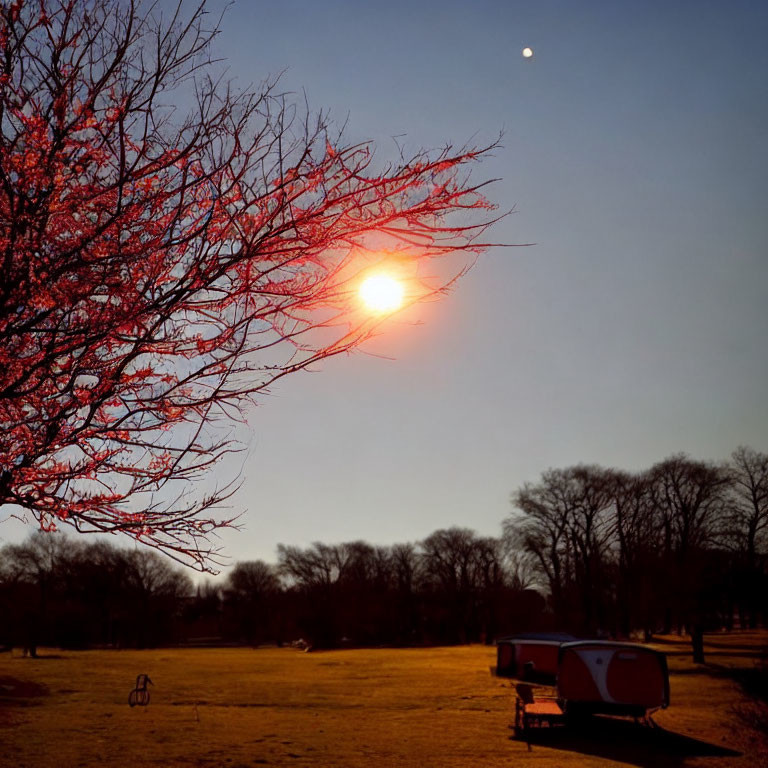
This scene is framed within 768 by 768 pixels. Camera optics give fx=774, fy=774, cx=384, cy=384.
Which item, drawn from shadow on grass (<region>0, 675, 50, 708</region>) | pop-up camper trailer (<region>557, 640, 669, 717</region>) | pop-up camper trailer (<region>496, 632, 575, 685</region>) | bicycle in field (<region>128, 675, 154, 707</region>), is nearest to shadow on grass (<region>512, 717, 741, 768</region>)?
pop-up camper trailer (<region>557, 640, 669, 717</region>)

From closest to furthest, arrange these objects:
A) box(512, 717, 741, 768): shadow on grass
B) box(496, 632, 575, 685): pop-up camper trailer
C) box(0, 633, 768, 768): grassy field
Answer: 1. box(0, 633, 768, 768): grassy field
2. box(512, 717, 741, 768): shadow on grass
3. box(496, 632, 575, 685): pop-up camper trailer

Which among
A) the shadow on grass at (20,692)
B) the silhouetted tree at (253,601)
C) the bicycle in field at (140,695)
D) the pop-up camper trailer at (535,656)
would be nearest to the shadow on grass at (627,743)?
the bicycle in field at (140,695)

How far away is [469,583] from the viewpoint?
3324 inches

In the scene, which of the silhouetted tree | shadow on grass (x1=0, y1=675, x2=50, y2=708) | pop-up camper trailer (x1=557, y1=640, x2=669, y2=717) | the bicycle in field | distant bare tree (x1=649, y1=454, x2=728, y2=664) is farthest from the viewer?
the silhouetted tree

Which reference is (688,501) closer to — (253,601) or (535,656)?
(535,656)

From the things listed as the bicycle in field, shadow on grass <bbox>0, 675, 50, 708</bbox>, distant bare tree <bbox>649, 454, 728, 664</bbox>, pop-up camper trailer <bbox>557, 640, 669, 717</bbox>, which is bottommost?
shadow on grass <bbox>0, 675, 50, 708</bbox>

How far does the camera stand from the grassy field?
1435 cm

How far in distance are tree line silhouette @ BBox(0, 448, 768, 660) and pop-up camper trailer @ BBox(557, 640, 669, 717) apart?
57.8 ft

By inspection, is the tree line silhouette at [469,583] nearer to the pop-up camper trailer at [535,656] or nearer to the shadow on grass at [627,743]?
the pop-up camper trailer at [535,656]

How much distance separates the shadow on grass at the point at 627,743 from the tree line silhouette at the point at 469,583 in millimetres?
17829

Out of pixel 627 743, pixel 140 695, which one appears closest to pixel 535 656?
pixel 140 695

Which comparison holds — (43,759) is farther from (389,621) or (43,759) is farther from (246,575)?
(246,575)

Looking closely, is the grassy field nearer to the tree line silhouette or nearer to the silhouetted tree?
the tree line silhouette

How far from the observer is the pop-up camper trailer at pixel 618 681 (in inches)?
719
